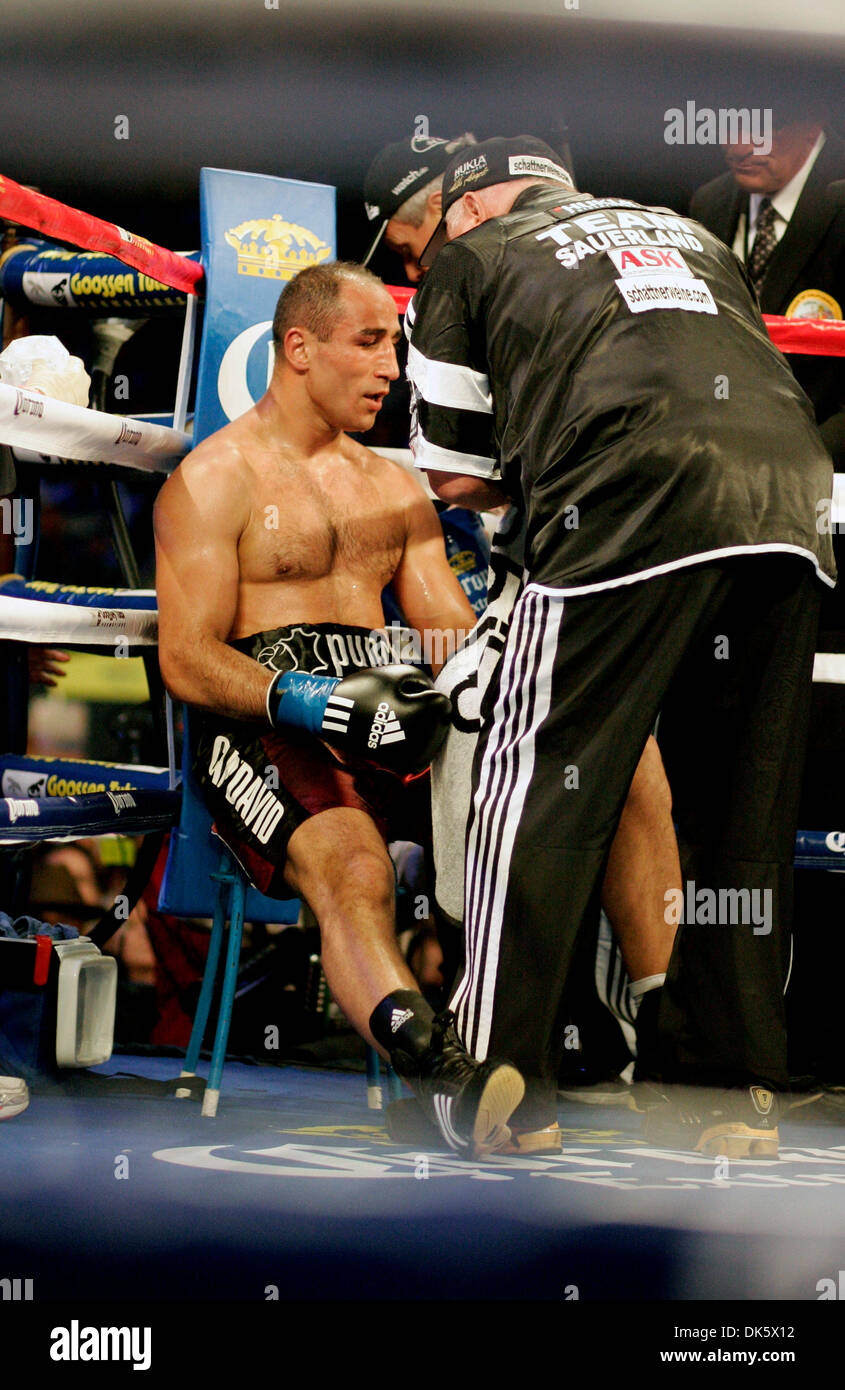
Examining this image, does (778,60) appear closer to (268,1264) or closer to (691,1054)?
(691,1054)

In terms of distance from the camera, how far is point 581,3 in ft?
6.49

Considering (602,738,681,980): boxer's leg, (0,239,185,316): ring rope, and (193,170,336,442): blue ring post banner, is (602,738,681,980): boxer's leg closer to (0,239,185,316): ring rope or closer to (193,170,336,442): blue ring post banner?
(193,170,336,442): blue ring post banner

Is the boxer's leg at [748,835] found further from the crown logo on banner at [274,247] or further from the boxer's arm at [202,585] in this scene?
the crown logo on banner at [274,247]

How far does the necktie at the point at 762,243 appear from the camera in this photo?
2.27 m

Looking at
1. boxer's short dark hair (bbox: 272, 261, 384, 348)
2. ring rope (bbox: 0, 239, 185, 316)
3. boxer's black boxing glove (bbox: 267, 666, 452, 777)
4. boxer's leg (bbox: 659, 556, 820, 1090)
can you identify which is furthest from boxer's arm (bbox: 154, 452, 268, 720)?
boxer's leg (bbox: 659, 556, 820, 1090)

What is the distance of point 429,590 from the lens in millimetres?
1956

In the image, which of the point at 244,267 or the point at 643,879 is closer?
the point at 643,879

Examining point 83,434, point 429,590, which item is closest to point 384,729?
point 429,590

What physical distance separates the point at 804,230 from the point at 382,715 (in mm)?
1332

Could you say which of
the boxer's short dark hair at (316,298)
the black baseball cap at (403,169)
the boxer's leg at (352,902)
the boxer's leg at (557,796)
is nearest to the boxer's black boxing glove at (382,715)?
the boxer's leg at (352,902)

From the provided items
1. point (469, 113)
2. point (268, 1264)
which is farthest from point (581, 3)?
point (268, 1264)

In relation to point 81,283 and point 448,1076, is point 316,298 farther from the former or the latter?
point 448,1076

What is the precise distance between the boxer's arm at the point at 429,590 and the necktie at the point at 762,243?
2.73 feet

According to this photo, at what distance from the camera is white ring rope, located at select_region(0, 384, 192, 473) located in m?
1.54
